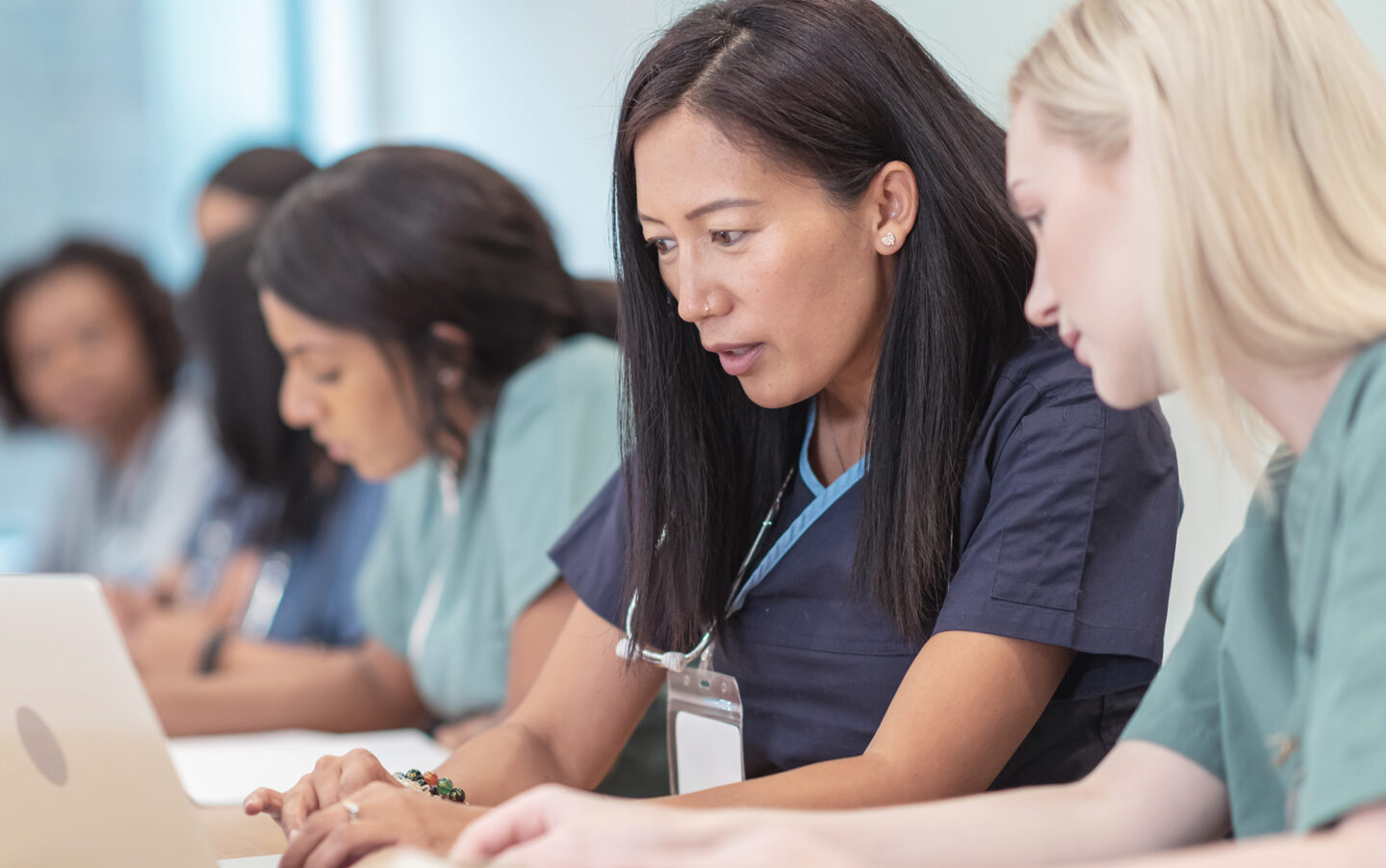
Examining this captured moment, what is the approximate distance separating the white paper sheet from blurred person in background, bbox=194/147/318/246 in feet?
4.75

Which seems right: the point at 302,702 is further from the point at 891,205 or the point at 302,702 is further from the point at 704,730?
the point at 891,205

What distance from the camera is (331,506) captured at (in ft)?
8.97

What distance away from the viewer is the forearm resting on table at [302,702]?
2.24 meters

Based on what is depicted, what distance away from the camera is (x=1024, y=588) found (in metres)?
1.08

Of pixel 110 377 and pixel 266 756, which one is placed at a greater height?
pixel 110 377

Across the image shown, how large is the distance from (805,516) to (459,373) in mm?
790

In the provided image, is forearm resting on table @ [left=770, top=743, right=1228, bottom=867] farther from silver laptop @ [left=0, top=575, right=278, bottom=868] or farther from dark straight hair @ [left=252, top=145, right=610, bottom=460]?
dark straight hair @ [left=252, top=145, right=610, bottom=460]

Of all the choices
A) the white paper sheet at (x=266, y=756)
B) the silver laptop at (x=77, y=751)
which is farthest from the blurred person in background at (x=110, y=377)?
the silver laptop at (x=77, y=751)

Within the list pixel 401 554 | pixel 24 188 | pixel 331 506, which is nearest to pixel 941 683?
pixel 401 554

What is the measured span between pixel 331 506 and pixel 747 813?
7.13ft

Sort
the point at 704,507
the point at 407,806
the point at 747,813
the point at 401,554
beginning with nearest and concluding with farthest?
1. the point at 747,813
2. the point at 407,806
3. the point at 704,507
4. the point at 401,554

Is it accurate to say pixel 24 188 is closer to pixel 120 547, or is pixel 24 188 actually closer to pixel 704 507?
pixel 120 547

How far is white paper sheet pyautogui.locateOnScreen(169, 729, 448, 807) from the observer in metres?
1.62

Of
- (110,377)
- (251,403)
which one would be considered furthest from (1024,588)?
(110,377)
